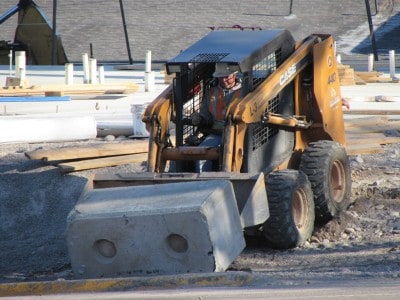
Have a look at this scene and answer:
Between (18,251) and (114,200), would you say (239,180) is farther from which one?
(18,251)

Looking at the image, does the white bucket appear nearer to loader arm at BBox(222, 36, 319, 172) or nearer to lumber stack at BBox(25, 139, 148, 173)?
lumber stack at BBox(25, 139, 148, 173)

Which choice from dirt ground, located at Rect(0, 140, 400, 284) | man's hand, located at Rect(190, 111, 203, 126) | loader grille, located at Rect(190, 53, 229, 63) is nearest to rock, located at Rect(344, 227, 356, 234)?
dirt ground, located at Rect(0, 140, 400, 284)

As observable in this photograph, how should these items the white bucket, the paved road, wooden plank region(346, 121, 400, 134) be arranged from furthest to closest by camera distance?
wooden plank region(346, 121, 400, 134), the white bucket, the paved road

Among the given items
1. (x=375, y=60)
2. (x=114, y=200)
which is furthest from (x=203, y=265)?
(x=375, y=60)

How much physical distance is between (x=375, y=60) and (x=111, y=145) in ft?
57.2

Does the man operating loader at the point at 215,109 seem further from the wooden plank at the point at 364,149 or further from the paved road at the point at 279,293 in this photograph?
the wooden plank at the point at 364,149

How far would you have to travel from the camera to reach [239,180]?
8367mm

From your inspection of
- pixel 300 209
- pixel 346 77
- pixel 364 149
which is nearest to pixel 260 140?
pixel 300 209

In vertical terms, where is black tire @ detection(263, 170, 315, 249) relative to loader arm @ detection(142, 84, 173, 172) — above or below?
below

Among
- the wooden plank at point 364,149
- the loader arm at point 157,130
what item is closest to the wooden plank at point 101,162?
the loader arm at point 157,130

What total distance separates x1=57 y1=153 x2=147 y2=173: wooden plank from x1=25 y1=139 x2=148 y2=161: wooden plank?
0.07 m

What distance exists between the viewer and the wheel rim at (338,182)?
32.7 feet

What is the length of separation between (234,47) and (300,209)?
1.67 m

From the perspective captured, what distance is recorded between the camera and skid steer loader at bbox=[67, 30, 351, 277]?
27.4 feet
